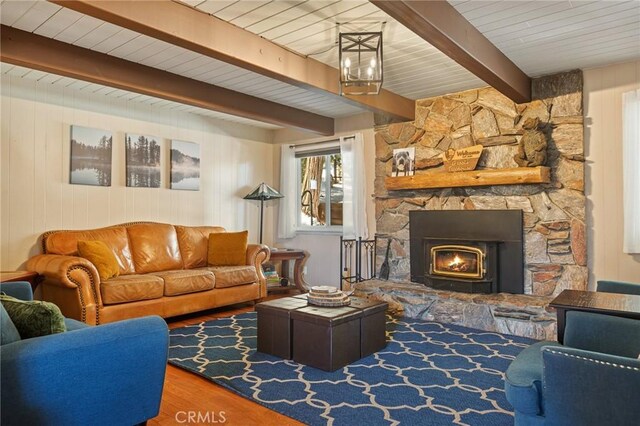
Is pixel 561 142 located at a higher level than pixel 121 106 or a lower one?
lower

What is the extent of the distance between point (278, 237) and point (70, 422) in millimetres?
4864

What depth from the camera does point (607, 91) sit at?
12.6 feet

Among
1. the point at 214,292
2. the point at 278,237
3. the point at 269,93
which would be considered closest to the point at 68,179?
the point at 214,292

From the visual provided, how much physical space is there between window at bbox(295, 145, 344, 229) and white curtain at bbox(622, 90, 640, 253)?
3281mm

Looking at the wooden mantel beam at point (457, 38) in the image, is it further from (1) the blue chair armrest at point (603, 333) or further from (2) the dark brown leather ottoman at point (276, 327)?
(2) the dark brown leather ottoman at point (276, 327)

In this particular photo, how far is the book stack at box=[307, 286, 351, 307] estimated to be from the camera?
124 inches

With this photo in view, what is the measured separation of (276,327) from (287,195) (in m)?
3.36

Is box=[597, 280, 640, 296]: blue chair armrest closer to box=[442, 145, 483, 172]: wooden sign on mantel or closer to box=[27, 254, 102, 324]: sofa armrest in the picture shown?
box=[442, 145, 483, 172]: wooden sign on mantel

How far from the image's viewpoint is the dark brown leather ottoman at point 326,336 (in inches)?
111

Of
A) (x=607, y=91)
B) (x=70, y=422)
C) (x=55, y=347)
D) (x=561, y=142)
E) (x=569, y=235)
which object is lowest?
(x=70, y=422)

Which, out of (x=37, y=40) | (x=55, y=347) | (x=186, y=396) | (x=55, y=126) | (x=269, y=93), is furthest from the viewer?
(x=269, y=93)

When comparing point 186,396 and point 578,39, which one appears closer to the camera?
point 186,396

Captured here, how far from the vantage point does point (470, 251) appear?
442 centimetres

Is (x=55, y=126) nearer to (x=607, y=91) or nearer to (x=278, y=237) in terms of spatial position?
(x=278, y=237)
